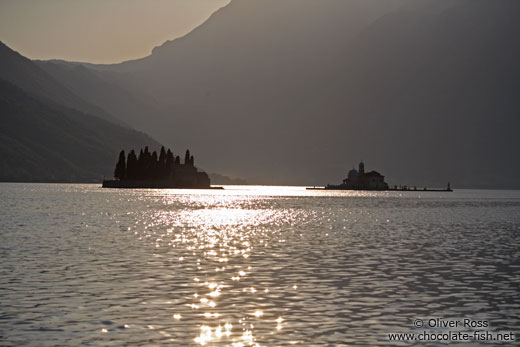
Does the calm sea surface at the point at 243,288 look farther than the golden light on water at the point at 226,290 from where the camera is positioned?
No

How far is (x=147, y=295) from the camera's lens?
3519 centimetres

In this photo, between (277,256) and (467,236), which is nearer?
(277,256)

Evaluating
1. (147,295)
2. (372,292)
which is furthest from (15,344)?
(372,292)

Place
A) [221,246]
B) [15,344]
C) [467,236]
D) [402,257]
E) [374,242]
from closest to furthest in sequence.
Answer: [15,344] < [402,257] < [221,246] < [374,242] < [467,236]

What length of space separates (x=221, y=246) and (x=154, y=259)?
1204 cm

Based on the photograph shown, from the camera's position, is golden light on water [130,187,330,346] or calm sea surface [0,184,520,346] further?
golden light on water [130,187,330,346]

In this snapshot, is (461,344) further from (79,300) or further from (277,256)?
(277,256)

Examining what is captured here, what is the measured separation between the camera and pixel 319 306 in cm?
3253

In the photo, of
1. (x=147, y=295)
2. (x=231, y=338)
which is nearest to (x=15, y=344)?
(x=231, y=338)

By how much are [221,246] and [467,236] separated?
1125 inches

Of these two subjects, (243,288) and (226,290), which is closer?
(226,290)

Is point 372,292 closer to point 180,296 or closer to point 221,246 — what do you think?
point 180,296

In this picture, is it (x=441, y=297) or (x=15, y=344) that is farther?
(x=441, y=297)

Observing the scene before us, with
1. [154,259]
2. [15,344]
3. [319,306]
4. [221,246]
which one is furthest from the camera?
[221,246]
